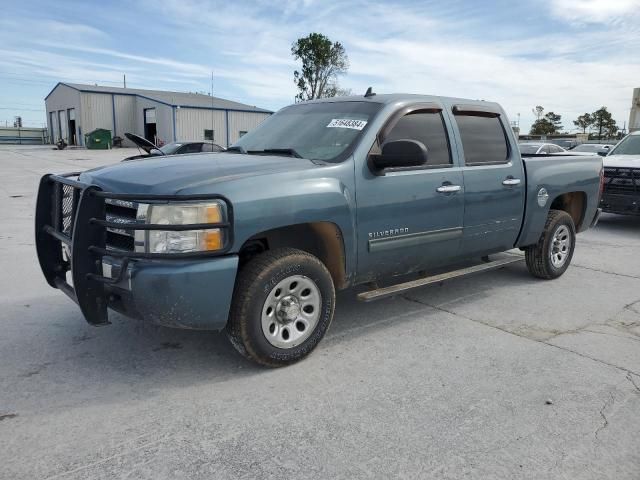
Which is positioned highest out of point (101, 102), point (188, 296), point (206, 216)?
point (101, 102)

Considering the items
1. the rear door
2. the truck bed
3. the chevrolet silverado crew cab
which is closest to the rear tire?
the truck bed

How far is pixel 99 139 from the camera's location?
4650 cm

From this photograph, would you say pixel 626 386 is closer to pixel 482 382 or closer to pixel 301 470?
pixel 482 382

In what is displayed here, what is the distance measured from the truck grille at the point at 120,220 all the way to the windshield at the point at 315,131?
1401 millimetres

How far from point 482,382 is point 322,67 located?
200ft

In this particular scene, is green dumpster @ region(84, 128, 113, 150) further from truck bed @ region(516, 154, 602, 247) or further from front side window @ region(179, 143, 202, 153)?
truck bed @ region(516, 154, 602, 247)

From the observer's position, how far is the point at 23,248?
23.5ft

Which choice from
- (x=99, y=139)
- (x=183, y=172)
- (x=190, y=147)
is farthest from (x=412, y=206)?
(x=99, y=139)

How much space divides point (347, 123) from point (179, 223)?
1.74 metres

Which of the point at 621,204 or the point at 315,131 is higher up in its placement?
the point at 315,131

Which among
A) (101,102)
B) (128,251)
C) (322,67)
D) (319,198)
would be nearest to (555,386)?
(319,198)

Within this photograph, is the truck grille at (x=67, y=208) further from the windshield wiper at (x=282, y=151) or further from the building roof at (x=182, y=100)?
the building roof at (x=182, y=100)

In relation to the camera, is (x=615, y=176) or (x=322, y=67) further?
(x=322, y=67)

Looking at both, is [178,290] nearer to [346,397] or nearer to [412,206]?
[346,397]
